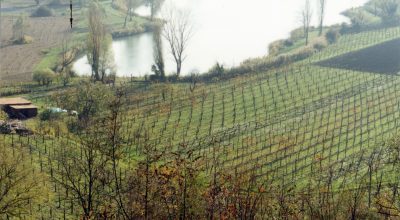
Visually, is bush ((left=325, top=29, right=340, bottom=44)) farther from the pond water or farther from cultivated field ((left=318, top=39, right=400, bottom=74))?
the pond water

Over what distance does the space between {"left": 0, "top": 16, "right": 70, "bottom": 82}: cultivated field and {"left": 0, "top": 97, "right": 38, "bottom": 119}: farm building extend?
1523 centimetres

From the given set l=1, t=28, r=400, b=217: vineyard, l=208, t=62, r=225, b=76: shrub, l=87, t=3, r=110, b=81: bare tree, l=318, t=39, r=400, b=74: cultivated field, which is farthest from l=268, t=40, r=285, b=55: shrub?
l=87, t=3, r=110, b=81: bare tree

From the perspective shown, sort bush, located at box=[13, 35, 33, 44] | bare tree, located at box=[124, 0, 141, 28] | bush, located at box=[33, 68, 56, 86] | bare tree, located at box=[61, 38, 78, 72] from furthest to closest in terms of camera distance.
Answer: bare tree, located at box=[124, 0, 141, 28] → bush, located at box=[13, 35, 33, 44] → bare tree, located at box=[61, 38, 78, 72] → bush, located at box=[33, 68, 56, 86]

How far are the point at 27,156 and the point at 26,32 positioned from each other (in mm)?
56430

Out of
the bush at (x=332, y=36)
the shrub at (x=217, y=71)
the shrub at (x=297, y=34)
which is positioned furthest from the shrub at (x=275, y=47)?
the shrub at (x=217, y=71)

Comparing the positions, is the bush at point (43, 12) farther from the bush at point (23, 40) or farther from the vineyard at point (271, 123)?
the vineyard at point (271, 123)

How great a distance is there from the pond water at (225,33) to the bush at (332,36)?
358 inches

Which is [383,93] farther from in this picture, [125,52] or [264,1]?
[264,1]

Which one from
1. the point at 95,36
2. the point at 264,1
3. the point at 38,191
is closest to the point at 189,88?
the point at 95,36

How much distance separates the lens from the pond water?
76688 millimetres

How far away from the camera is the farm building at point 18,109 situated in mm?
49062

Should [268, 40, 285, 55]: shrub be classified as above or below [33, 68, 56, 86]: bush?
above

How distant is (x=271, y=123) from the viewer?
46062mm

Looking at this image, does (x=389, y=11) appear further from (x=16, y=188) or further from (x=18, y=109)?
(x=16, y=188)
